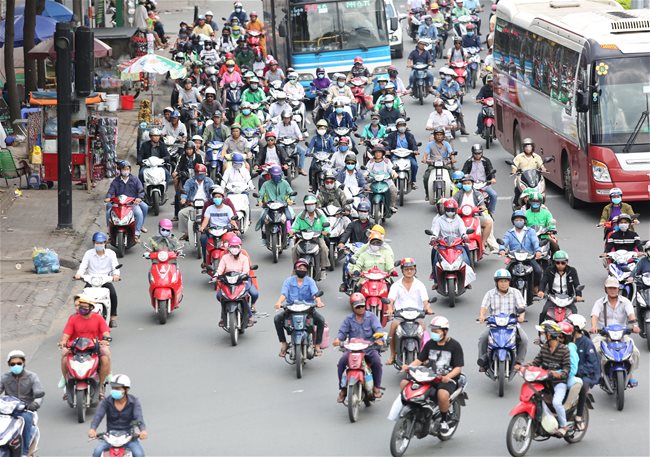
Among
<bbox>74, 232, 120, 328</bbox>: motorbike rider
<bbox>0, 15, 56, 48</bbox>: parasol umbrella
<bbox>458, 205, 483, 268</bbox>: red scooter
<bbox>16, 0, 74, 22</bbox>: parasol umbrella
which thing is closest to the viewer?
<bbox>74, 232, 120, 328</bbox>: motorbike rider

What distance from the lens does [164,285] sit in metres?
21.9

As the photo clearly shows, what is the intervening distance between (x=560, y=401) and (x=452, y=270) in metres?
6.31

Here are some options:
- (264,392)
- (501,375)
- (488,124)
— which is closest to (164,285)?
(264,392)

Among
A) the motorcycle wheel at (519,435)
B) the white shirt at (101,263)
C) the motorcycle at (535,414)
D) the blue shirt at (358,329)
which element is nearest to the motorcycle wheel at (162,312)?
the white shirt at (101,263)

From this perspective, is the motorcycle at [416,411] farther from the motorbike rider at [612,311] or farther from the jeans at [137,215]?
the jeans at [137,215]

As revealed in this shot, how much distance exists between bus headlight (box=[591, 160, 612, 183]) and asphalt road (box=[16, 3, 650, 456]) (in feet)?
5.14

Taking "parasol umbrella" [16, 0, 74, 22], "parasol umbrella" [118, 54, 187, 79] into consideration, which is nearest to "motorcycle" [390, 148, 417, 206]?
"parasol umbrella" [118, 54, 187, 79]

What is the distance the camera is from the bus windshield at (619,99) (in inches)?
1030

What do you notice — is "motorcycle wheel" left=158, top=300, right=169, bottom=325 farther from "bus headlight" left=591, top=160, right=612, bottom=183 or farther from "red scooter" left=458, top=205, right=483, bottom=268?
"bus headlight" left=591, top=160, right=612, bottom=183

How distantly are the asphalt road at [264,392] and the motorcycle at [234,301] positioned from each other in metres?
0.27

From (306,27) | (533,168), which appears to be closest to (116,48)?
(306,27)

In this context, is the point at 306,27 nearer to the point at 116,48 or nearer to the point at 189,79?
Answer: the point at 189,79

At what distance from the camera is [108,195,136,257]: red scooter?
25766 millimetres

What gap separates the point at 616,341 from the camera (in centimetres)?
1739
